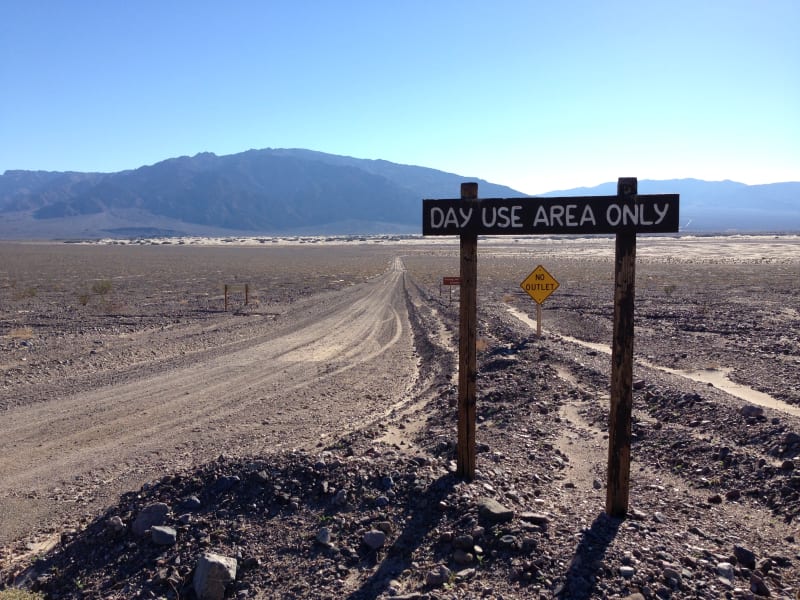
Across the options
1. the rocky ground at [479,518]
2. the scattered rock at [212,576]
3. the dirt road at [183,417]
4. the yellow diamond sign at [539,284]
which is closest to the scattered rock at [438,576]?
the rocky ground at [479,518]

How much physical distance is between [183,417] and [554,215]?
7253 mm

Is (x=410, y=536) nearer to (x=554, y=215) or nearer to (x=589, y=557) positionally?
(x=589, y=557)

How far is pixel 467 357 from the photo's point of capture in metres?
6.00

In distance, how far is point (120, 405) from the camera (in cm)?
1112

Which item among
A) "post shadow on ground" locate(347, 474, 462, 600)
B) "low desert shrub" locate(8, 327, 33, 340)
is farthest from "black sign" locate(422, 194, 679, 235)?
"low desert shrub" locate(8, 327, 33, 340)

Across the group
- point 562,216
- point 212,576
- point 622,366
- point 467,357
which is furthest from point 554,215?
point 212,576

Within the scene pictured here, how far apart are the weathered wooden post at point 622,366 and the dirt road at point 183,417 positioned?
453cm

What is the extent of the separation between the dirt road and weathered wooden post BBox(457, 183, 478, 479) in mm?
3427

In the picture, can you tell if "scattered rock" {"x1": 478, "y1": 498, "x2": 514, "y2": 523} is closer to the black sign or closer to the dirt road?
the black sign

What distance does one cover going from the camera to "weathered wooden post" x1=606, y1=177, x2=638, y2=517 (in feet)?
17.3

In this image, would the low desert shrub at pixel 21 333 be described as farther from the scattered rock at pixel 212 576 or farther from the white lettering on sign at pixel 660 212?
the white lettering on sign at pixel 660 212

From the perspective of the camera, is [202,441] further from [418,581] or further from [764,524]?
[764,524]

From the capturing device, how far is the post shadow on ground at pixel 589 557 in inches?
176

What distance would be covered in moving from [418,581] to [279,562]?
3.60ft
